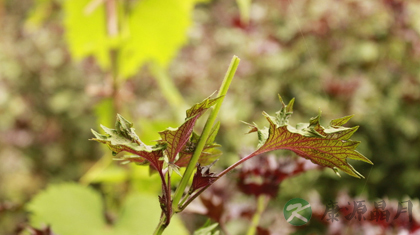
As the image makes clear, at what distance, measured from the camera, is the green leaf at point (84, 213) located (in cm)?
43

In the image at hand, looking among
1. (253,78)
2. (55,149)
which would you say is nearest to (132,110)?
(253,78)

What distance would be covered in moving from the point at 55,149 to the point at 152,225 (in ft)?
4.86

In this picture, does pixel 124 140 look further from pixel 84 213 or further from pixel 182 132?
pixel 84 213

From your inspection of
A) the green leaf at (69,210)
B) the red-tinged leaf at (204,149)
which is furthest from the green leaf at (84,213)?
the red-tinged leaf at (204,149)

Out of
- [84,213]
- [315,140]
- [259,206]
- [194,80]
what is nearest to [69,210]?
[84,213]

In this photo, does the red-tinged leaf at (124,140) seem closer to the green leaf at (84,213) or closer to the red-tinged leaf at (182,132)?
the red-tinged leaf at (182,132)

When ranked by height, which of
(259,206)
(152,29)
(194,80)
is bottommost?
(259,206)

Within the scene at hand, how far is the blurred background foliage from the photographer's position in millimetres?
617

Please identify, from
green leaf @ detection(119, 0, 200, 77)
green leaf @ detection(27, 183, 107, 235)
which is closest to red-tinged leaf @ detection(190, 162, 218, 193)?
green leaf @ detection(27, 183, 107, 235)

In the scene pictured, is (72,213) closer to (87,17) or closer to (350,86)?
(87,17)

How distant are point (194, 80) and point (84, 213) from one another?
1155 mm

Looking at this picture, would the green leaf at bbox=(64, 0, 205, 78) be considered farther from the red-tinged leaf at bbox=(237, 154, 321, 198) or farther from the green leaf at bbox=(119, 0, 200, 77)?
the red-tinged leaf at bbox=(237, 154, 321, 198)

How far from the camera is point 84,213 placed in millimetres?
481

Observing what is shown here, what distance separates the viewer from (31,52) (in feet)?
6.15
